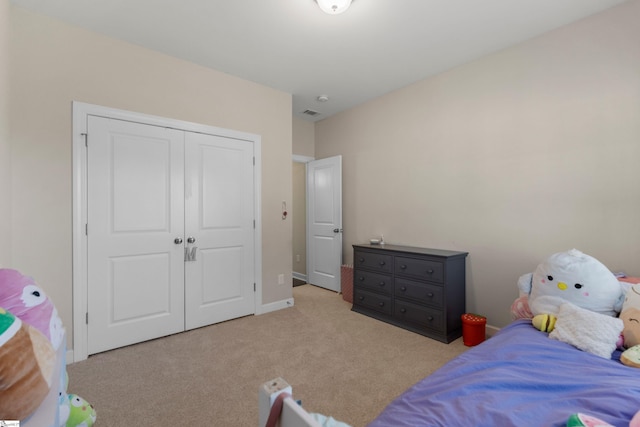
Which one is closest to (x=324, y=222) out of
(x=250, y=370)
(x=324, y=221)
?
(x=324, y=221)

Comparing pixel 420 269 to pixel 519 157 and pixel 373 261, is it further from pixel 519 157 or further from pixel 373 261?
pixel 519 157

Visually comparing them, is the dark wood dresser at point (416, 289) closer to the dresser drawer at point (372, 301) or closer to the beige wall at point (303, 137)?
the dresser drawer at point (372, 301)

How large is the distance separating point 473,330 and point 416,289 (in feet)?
1.96

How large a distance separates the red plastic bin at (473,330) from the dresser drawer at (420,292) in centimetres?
26

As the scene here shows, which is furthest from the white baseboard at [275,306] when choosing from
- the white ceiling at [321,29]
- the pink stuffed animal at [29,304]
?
the white ceiling at [321,29]

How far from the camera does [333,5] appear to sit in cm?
206

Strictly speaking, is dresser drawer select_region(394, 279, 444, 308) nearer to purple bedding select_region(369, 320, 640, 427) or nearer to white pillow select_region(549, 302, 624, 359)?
white pillow select_region(549, 302, 624, 359)

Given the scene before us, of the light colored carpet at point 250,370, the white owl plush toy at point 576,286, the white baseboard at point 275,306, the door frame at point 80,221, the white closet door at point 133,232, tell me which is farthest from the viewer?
the white baseboard at point 275,306

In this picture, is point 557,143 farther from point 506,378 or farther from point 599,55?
point 506,378

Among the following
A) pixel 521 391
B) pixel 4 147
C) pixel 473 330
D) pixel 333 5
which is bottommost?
pixel 473 330

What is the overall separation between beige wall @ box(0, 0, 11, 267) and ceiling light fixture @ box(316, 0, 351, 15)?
6.73ft

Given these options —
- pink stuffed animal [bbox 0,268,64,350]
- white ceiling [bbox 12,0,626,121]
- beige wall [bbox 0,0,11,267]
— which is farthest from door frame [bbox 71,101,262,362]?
pink stuffed animal [bbox 0,268,64,350]

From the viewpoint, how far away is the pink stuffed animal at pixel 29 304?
1018mm

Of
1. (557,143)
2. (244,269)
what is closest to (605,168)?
(557,143)
